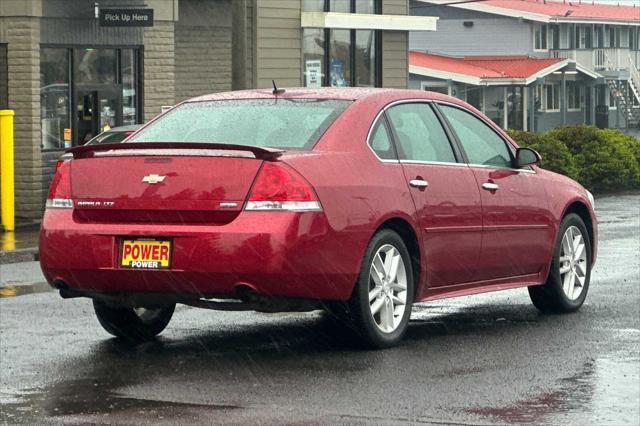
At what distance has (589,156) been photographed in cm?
2917

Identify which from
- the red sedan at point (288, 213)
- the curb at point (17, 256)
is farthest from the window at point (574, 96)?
the red sedan at point (288, 213)

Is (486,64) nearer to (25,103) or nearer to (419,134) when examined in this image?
(25,103)

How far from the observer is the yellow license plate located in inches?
355

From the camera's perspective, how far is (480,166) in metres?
10.6

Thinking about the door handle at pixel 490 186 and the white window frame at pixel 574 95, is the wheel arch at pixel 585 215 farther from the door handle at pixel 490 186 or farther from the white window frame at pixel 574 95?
the white window frame at pixel 574 95

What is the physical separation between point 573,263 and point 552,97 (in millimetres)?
62068

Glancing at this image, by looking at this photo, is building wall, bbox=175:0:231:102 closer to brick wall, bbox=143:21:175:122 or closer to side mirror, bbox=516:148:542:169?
brick wall, bbox=143:21:175:122

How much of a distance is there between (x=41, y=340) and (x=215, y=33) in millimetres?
21964

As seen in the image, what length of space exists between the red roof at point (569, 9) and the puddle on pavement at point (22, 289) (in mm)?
57654

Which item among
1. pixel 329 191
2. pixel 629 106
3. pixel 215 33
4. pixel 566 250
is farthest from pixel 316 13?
pixel 629 106

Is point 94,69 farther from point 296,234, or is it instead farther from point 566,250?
point 296,234

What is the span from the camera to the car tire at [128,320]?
32.8ft

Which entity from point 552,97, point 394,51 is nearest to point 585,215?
point 394,51

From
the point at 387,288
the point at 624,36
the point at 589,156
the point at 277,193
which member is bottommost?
the point at 387,288
